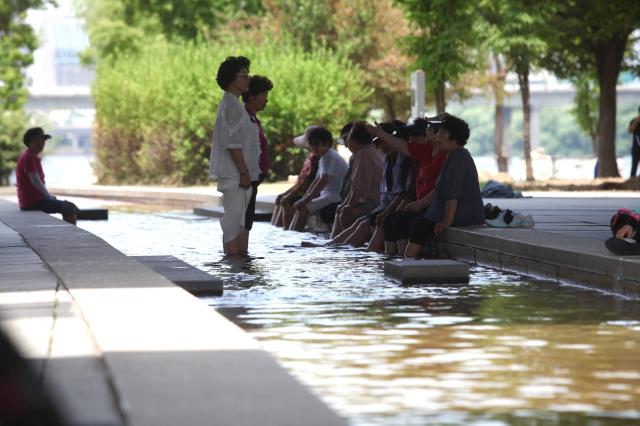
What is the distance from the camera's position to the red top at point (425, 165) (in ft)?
47.7

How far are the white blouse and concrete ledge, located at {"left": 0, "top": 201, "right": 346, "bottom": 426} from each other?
15.1 ft

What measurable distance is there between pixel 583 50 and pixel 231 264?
2866 centimetres

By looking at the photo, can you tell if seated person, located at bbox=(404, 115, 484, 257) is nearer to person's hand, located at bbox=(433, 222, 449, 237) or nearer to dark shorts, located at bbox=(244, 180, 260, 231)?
person's hand, located at bbox=(433, 222, 449, 237)

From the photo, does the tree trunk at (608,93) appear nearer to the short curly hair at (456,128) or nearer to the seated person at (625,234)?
the short curly hair at (456,128)

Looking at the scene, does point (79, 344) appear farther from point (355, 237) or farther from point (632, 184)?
point (632, 184)

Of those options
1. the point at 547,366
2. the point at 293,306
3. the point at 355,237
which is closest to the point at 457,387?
the point at 547,366

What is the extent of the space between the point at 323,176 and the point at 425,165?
412 centimetres

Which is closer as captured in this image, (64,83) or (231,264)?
(231,264)

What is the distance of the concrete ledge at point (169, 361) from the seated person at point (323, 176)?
882 cm

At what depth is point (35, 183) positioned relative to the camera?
20.9m

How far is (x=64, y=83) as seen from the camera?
183 meters

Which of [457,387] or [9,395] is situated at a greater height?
[9,395]

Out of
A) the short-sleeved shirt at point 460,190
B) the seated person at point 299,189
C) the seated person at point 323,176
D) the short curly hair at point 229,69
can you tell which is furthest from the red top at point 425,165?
the seated person at point 299,189

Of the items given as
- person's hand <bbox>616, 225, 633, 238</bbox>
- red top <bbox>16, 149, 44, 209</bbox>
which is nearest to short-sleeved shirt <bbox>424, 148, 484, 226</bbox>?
person's hand <bbox>616, 225, 633, 238</bbox>
